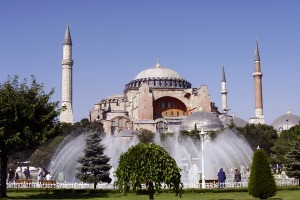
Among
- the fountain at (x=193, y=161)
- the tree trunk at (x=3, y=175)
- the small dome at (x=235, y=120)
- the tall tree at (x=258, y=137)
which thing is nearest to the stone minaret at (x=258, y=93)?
the small dome at (x=235, y=120)

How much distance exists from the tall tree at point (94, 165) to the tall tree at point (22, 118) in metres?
4.22

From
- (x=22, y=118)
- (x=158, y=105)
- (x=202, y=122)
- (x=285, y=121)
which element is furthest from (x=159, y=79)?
(x=22, y=118)

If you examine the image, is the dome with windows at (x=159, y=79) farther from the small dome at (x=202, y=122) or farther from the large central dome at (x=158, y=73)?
the small dome at (x=202, y=122)

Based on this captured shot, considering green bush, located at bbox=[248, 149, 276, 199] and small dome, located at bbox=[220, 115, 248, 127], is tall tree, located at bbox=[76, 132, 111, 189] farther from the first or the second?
small dome, located at bbox=[220, 115, 248, 127]

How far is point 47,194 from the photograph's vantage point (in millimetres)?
19359

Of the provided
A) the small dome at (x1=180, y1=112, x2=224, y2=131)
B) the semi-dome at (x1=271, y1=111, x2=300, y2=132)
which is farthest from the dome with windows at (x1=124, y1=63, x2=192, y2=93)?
the semi-dome at (x1=271, y1=111, x2=300, y2=132)

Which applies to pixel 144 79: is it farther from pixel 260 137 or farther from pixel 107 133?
pixel 260 137

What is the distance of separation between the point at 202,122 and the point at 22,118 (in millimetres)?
47333

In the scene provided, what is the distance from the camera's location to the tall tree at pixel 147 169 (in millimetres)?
12278

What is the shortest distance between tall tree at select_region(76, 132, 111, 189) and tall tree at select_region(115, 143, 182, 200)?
9.25 metres

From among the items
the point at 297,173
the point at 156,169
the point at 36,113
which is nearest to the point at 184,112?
the point at 297,173

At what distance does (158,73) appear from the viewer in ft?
263

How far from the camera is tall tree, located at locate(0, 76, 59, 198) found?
1725 cm

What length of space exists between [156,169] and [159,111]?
205ft
